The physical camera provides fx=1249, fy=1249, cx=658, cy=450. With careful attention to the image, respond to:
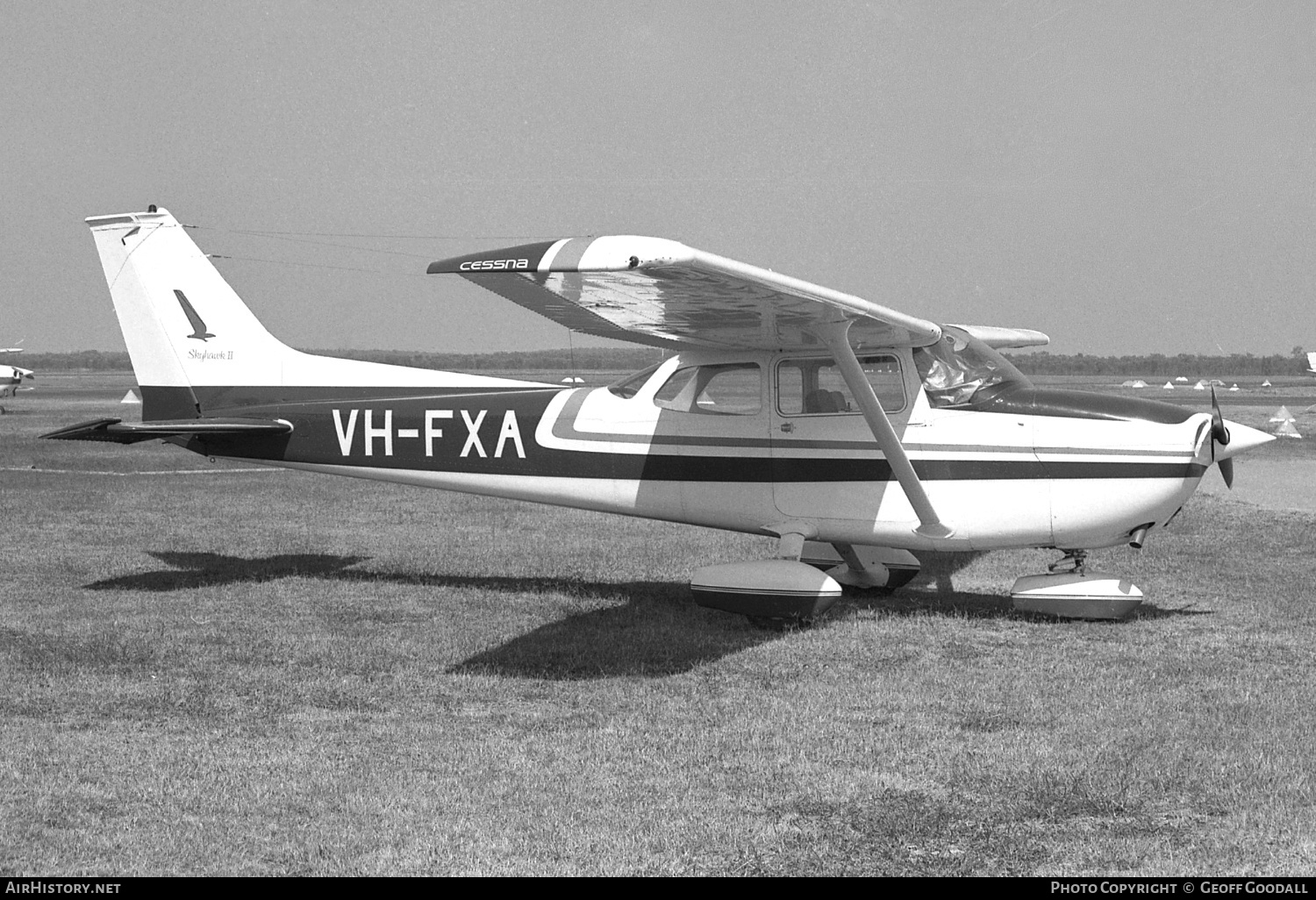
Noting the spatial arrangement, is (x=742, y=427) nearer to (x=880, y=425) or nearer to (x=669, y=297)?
(x=880, y=425)

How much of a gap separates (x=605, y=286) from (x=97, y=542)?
7852 millimetres

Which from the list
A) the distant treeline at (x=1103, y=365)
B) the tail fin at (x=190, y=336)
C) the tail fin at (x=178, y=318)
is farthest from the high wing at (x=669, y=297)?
the distant treeline at (x=1103, y=365)

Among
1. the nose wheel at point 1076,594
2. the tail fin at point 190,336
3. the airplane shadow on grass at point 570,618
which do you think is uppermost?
the tail fin at point 190,336

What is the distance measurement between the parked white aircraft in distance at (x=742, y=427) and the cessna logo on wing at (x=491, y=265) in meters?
0.53

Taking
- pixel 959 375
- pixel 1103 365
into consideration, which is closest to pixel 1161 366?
pixel 1103 365

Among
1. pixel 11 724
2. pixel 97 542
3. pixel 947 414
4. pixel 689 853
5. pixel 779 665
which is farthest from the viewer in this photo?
pixel 97 542

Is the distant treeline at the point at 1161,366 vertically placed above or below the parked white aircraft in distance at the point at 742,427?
below

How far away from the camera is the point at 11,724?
614cm

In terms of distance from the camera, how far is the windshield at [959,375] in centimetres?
891

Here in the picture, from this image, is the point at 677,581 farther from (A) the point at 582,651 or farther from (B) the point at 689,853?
(B) the point at 689,853

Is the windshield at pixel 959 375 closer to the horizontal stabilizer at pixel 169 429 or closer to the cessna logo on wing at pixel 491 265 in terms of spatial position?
the cessna logo on wing at pixel 491 265

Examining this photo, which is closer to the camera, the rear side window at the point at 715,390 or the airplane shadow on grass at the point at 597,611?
the airplane shadow on grass at the point at 597,611

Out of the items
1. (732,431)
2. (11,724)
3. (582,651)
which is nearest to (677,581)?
(732,431)

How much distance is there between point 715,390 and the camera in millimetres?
9469
